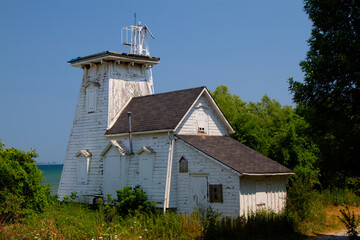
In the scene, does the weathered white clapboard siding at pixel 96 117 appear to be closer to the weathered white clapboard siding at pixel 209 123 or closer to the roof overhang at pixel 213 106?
the weathered white clapboard siding at pixel 209 123

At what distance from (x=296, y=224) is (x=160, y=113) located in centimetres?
981

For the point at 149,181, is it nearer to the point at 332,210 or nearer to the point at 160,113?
the point at 160,113

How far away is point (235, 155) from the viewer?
21312 mm

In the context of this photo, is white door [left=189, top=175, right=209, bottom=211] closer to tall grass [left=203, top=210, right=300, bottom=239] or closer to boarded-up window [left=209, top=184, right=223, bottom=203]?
boarded-up window [left=209, top=184, right=223, bottom=203]

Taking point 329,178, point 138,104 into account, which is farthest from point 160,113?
point 329,178

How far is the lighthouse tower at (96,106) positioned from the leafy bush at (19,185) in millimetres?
7208

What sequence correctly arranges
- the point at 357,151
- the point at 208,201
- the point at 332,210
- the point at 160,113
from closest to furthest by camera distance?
the point at 357,151 → the point at 208,201 → the point at 160,113 → the point at 332,210

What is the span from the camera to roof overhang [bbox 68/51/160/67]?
2566 centimetres

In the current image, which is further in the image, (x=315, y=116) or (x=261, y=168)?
(x=261, y=168)

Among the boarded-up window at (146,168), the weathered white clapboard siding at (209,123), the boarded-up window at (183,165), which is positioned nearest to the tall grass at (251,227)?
the boarded-up window at (183,165)

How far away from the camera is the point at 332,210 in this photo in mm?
25312

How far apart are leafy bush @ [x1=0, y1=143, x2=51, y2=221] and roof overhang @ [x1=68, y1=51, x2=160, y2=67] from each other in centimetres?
986

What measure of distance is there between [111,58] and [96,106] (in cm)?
322

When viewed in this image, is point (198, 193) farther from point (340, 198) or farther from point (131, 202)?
point (340, 198)
